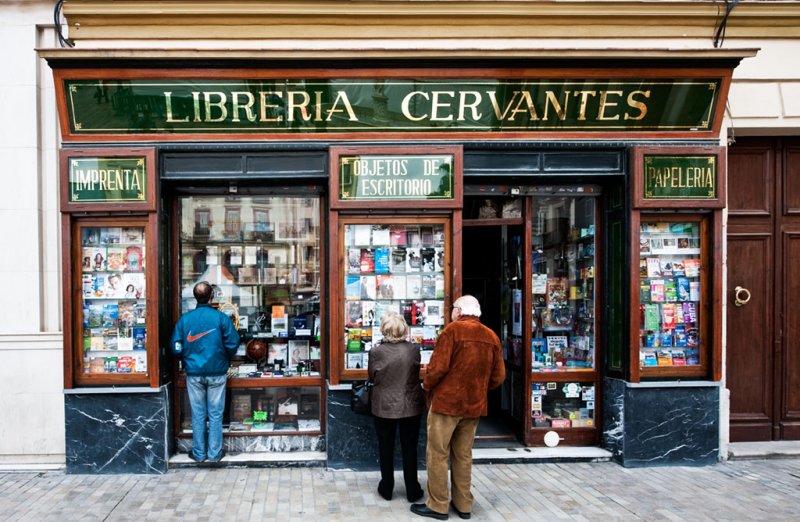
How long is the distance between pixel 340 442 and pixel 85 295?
126 inches

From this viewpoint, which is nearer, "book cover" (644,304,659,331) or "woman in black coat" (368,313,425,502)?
"woman in black coat" (368,313,425,502)

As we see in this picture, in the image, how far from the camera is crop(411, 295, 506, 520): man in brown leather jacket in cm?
494

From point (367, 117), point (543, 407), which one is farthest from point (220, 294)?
point (543, 407)

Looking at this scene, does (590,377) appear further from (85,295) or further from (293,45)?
(85,295)

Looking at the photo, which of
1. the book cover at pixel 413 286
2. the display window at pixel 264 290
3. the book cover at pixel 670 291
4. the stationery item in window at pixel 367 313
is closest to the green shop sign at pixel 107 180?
the display window at pixel 264 290

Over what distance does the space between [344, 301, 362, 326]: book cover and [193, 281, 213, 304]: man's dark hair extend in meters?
1.50

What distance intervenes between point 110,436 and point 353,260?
3135 mm

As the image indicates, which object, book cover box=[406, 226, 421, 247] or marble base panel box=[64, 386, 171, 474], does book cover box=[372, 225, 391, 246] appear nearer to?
book cover box=[406, 226, 421, 247]

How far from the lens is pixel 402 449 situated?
5398mm

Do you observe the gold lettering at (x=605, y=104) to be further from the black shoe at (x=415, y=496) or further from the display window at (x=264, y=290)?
the black shoe at (x=415, y=496)

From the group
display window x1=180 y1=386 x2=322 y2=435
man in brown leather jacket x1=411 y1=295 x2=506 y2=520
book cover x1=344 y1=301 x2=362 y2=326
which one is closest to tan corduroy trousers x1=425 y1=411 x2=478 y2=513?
man in brown leather jacket x1=411 y1=295 x2=506 y2=520

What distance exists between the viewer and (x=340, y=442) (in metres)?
6.25

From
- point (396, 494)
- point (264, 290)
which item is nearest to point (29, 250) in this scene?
point (264, 290)

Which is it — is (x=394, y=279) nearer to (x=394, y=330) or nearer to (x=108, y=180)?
(x=394, y=330)
